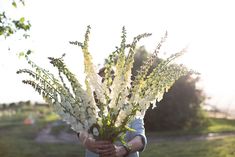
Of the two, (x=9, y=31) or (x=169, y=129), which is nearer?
(x=9, y=31)

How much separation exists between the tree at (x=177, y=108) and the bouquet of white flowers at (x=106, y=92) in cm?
3063

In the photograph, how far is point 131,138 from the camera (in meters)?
4.94

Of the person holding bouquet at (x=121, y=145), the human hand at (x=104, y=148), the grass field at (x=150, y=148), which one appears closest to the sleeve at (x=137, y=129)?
the person holding bouquet at (x=121, y=145)

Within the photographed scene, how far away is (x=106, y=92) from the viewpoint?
14.9 ft

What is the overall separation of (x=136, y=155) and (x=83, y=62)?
42.1 inches

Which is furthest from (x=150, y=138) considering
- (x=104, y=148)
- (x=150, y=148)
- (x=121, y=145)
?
(x=104, y=148)

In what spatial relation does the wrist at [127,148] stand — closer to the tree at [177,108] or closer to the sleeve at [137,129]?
the sleeve at [137,129]

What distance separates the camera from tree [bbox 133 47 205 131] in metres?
35.5

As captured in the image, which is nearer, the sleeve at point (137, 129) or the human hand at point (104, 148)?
the human hand at point (104, 148)

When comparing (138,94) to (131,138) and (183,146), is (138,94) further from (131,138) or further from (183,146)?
(183,146)

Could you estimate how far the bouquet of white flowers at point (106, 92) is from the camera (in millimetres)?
4484

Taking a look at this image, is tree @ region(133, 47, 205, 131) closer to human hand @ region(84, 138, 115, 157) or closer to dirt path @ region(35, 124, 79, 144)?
dirt path @ region(35, 124, 79, 144)

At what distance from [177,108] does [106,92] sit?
3169cm

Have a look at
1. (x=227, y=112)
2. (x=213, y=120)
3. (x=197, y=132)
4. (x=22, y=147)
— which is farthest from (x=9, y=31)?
(x=227, y=112)
